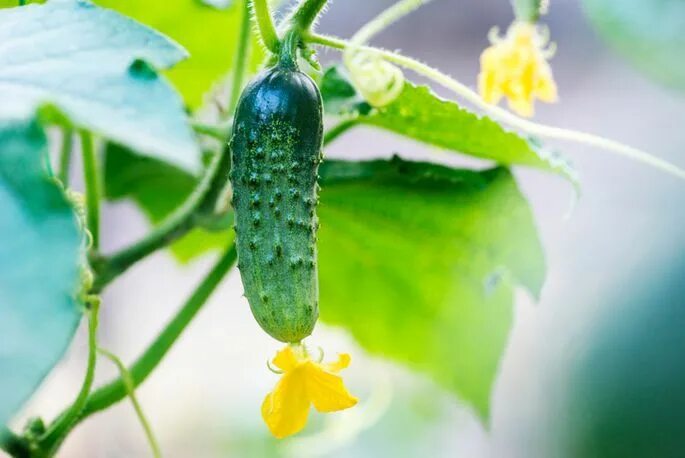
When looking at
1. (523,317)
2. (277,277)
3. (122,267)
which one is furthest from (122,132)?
(523,317)

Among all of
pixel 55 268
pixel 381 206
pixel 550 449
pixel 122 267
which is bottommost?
pixel 55 268

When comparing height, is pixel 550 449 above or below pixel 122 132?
above

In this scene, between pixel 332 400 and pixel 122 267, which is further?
pixel 122 267

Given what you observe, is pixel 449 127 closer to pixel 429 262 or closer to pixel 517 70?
pixel 517 70

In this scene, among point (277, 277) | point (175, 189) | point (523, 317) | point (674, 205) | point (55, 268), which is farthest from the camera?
point (523, 317)

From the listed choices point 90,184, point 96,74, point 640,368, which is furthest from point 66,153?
point 640,368

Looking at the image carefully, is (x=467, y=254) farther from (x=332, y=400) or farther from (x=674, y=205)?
(x=674, y=205)

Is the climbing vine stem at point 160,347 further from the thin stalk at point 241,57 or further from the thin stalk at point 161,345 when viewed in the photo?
the thin stalk at point 241,57
